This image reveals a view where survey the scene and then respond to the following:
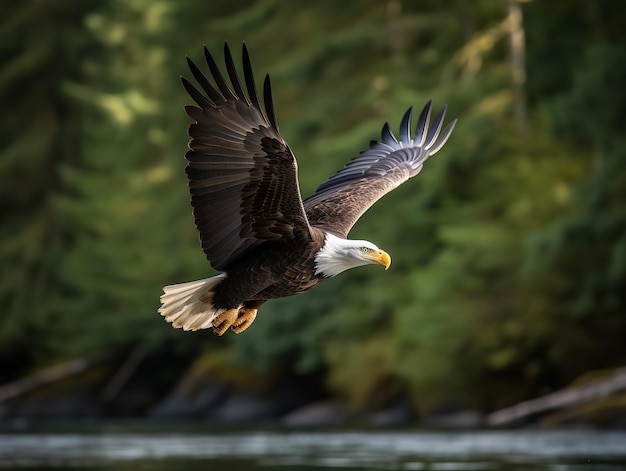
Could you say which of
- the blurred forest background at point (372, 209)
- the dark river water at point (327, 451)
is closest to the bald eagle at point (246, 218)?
the dark river water at point (327, 451)

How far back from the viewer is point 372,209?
24.0m

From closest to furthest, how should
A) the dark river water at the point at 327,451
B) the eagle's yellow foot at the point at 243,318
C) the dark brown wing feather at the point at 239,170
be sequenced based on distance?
1. the dark brown wing feather at the point at 239,170
2. the eagle's yellow foot at the point at 243,318
3. the dark river water at the point at 327,451

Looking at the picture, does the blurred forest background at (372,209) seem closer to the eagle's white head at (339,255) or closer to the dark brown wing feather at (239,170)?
the eagle's white head at (339,255)

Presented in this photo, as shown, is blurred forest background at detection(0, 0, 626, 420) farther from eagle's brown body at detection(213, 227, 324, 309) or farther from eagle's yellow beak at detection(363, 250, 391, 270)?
eagle's brown body at detection(213, 227, 324, 309)

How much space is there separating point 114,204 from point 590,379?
1382 cm

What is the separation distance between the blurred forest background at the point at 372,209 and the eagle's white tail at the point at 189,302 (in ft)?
34.7

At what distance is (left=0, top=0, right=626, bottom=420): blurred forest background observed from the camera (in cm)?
2030

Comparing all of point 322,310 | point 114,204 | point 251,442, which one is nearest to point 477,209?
point 322,310

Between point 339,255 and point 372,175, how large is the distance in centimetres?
199

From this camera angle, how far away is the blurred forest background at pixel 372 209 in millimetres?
20297

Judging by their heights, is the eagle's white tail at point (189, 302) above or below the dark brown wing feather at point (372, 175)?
below

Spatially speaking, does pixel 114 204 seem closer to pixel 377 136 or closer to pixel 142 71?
pixel 142 71

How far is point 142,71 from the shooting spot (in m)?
35.0

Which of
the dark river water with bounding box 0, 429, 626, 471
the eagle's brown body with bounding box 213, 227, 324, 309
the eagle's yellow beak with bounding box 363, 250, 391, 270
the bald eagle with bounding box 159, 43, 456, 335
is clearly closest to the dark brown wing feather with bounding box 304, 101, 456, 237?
the bald eagle with bounding box 159, 43, 456, 335
